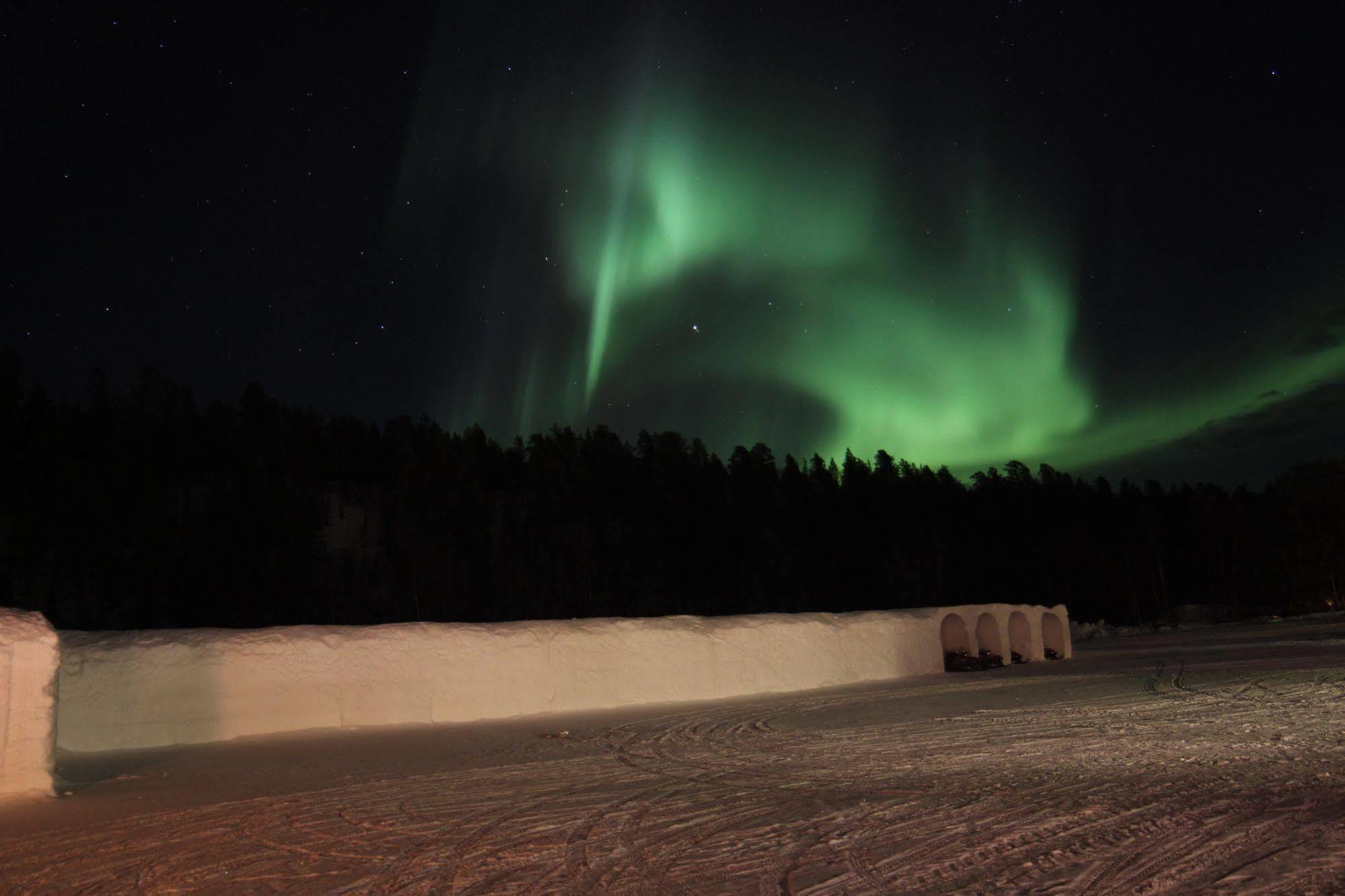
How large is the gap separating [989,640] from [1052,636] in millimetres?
5019

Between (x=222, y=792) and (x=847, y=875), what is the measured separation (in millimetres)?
7489

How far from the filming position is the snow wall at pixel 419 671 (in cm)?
1409

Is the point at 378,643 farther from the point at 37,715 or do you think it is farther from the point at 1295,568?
the point at 1295,568

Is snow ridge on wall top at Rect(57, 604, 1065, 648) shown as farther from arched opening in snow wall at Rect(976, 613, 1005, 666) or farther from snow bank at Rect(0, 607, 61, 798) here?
snow bank at Rect(0, 607, 61, 798)

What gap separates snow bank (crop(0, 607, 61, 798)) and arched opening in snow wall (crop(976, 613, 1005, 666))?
2633cm

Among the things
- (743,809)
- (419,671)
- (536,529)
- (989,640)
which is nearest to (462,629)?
(419,671)

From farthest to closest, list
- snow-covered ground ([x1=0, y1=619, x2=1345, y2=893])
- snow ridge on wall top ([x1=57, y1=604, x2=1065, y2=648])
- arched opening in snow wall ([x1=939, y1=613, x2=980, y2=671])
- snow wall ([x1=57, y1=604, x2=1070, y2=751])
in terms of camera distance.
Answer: arched opening in snow wall ([x1=939, y1=613, x2=980, y2=671]) → snow ridge on wall top ([x1=57, y1=604, x2=1065, y2=648]) → snow wall ([x1=57, y1=604, x2=1070, y2=751]) → snow-covered ground ([x1=0, y1=619, x2=1345, y2=893])

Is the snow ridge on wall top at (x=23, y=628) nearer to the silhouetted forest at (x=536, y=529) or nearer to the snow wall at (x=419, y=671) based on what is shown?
the snow wall at (x=419, y=671)

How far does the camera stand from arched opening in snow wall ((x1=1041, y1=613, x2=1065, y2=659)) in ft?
110

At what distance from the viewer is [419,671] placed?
56.2 ft

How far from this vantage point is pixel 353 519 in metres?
73.1

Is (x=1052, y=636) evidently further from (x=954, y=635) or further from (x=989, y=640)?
(x=954, y=635)

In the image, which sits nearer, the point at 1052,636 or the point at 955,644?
the point at 955,644

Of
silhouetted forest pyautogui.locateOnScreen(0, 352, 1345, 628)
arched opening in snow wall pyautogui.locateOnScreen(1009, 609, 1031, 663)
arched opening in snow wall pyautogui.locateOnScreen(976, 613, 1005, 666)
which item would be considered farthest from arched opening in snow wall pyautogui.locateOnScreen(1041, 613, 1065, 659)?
silhouetted forest pyautogui.locateOnScreen(0, 352, 1345, 628)
